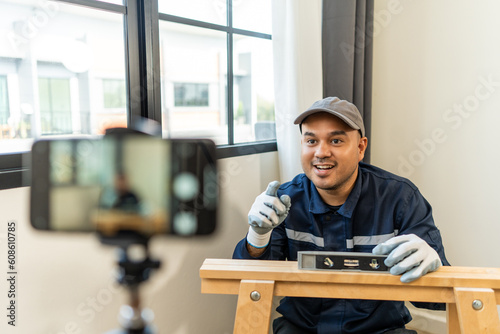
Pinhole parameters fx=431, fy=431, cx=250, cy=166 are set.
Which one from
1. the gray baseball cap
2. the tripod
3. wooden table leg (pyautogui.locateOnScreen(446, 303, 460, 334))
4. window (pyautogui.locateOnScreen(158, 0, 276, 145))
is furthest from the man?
the tripod

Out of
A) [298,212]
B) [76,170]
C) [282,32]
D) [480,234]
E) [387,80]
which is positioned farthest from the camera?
[387,80]

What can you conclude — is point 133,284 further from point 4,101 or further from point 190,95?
point 190,95

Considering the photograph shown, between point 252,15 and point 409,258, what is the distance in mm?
1365

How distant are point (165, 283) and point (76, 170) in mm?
1182

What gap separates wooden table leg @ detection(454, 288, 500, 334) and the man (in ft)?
1.05

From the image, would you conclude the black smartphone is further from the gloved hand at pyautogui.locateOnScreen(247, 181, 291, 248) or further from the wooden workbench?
the gloved hand at pyautogui.locateOnScreen(247, 181, 291, 248)

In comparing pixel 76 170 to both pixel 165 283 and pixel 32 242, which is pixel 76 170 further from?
pixel 165 283

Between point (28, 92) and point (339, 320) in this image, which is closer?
point (28, 92)

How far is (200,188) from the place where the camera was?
1.31 ft

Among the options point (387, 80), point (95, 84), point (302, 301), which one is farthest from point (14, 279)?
point (387, 80)

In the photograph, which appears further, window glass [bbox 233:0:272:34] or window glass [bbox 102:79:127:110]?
window glass [bbox 233:0:272:34]

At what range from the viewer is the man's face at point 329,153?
1357 mm

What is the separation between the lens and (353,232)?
1365 millimetres

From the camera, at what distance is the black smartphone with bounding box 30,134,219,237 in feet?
1.26
